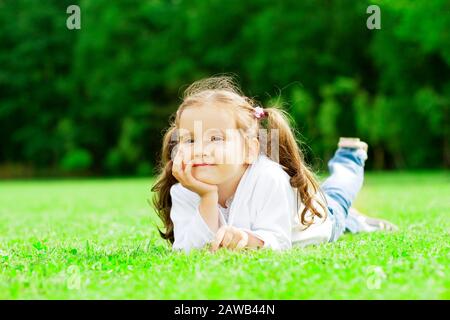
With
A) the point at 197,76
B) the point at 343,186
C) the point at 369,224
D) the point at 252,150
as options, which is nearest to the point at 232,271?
the point at 252,150

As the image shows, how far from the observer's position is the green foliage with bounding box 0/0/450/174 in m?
30.1

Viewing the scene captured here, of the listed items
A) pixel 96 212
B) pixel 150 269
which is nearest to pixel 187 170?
pixel 150 269

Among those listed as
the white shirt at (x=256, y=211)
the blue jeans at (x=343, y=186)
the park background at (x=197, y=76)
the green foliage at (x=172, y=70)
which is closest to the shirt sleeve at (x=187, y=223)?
the white shirt at (x=256, y=211)

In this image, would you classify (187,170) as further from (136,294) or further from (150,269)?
(136,294)

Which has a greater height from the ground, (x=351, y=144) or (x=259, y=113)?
(x=259, y=113)

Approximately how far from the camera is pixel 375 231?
17.6 feet

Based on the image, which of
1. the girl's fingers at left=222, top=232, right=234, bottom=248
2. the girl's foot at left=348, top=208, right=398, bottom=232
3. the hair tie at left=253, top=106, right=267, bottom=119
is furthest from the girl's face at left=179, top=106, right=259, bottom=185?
the girl's foot at left=348, top=208, right=398, bottom=232

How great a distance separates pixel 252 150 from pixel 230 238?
64cm

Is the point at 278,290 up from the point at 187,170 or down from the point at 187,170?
down

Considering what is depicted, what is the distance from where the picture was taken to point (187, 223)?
4.04m

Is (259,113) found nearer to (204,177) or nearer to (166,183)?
(204,177)

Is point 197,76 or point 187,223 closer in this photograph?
point 187,223

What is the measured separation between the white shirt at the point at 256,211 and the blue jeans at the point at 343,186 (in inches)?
28.2
